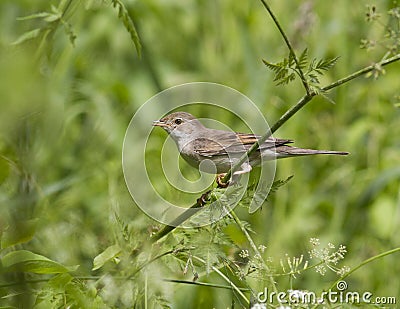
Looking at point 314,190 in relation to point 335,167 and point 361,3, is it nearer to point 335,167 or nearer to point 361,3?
point 335,167

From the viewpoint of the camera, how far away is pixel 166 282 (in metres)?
1.96

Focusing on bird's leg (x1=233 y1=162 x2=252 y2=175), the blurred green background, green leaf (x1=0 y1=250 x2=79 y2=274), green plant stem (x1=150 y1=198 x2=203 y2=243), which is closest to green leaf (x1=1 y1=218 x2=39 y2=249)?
green leaf (x1=0 y1=250 x2=79 y2=274)

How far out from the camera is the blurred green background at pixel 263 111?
3855 millimetres

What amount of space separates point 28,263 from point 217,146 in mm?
1397

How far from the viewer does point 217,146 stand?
280 cm

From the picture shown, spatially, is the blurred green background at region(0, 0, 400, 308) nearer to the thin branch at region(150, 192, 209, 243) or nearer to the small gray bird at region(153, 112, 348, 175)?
the small gray bird at region(153, 112, 348, 175)

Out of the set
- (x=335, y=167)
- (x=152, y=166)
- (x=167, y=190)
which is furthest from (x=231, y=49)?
(x=167, y=190)

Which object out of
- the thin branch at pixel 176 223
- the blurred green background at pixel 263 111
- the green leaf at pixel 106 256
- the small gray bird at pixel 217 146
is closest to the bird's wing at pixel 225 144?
the small gray bird at pixel 217 146

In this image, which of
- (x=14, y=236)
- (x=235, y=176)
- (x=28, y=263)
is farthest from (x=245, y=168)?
(x=14, y=236)

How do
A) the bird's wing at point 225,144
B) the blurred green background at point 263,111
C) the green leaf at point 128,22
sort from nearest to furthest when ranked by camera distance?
the green leaf at point 128,22
the bird's wing at point 225,144
the blurred green background at point 263,111

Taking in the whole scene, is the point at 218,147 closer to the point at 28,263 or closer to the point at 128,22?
the point at 128,22

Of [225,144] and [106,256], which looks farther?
[225,144]

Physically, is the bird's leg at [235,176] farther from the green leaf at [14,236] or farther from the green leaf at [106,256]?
the green leaf at [14,236]

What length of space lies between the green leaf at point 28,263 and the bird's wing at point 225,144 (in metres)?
1.01
